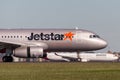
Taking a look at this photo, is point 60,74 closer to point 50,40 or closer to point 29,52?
point 29,52

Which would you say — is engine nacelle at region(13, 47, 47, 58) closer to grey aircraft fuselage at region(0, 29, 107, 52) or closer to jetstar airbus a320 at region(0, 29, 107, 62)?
jetstar airbus a320 at region(0, 29, 107, 62)

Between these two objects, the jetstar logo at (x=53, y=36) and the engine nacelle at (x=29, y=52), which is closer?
the engine nacelle at (x=29, y=52)

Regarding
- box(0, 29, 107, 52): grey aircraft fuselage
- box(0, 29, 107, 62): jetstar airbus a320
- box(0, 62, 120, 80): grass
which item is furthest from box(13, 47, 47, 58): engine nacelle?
box(0, 62, 120, 80): grass

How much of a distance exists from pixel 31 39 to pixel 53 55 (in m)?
54.2

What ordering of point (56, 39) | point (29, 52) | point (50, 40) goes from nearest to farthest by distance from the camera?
point (29, 52), point (56, 39), point (50, 40)

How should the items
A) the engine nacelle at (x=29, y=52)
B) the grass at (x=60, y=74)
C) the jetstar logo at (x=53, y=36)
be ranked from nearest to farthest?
the grass at (x=60, y=74), the engine nacelle at (x=29, y=52), the jetstar logo at (x=53, y=36)

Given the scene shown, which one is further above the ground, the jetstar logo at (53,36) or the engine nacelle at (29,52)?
the jetstar logo at (53,36)

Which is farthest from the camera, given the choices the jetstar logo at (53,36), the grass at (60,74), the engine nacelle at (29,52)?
the jetstar logo at (53,36)

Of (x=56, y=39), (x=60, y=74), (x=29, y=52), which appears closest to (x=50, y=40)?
(x=56, y=39)

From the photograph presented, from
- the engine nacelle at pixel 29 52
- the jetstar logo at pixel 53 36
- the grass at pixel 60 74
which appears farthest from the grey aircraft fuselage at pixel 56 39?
the grass at pixel 60 74

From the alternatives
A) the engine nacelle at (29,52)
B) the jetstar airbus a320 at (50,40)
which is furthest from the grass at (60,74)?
the jetstar airbus a320 at (50,40)

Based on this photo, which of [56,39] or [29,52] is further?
[56,39]

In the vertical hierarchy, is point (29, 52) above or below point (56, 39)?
below

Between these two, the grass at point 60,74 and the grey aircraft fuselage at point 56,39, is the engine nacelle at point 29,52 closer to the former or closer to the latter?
the grey aircraft fuselage at point 56,39
